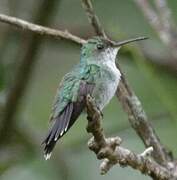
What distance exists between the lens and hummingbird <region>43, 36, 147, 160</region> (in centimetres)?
348

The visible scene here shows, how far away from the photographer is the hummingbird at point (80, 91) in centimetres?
348

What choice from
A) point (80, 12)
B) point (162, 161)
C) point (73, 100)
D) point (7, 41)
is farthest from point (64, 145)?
point (73, 100)

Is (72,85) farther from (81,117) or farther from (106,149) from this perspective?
(81,117)

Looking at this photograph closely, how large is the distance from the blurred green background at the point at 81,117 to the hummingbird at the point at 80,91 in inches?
44.4

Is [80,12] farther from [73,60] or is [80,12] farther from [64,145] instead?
[64,145]

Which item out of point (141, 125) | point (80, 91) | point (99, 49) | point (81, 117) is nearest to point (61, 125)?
point (80, 91)

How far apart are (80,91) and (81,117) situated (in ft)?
6.24

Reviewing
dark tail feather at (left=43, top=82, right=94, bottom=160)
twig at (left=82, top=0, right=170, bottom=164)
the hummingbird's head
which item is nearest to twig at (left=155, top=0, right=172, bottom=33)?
the hummingbird's head

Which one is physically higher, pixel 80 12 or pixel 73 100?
pixel 73 100

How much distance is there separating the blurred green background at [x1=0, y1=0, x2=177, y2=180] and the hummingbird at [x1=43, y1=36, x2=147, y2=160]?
1.13 m

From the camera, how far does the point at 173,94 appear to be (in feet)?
15.5

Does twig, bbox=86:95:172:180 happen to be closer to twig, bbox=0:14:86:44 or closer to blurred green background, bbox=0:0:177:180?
twig, bbox=0:14:86:44

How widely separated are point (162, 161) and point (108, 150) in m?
0.77

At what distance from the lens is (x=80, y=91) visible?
357 centimetres
